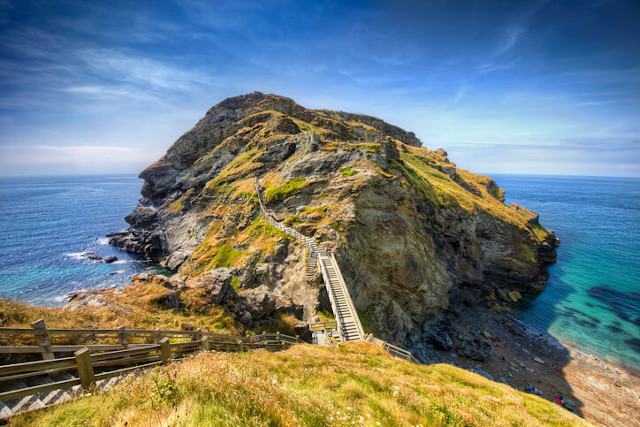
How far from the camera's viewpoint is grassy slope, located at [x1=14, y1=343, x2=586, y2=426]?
4.82m

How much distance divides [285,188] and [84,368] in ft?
123

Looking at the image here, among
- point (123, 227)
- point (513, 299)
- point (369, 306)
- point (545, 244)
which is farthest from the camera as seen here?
point (123, 227)

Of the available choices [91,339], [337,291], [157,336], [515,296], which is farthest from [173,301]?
[515,296]

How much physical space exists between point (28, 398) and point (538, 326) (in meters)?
63.2

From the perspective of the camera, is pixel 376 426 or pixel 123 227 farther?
pixel 123 227

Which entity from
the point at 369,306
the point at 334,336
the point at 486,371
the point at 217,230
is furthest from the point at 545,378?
the point at 217,230

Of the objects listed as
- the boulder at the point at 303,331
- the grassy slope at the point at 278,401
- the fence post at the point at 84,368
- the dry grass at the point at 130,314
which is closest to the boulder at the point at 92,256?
the dry grass at the point at 130,314

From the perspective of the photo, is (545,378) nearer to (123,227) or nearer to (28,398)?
(28,398)

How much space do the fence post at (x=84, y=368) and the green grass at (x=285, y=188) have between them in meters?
35.9

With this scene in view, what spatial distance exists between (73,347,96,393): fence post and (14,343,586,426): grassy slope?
2.48ft

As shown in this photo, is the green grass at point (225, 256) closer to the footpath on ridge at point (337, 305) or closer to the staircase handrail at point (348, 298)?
the footpath on ridge at point (337, 305)

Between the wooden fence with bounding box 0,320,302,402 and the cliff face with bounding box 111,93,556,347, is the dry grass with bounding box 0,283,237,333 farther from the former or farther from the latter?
the cliff face with bounding box 111,93,556,347

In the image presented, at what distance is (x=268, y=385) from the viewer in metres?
6.32

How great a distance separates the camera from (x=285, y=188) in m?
42.7
